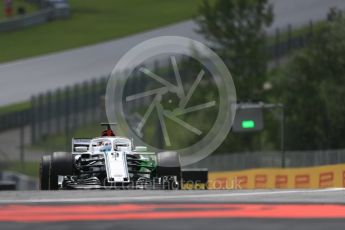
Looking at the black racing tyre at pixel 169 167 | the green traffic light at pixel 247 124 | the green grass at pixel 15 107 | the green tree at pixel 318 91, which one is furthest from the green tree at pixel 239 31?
the black racing tyre at pixel 169 167

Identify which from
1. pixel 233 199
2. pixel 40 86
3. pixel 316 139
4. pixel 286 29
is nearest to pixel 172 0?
pixel 286 29

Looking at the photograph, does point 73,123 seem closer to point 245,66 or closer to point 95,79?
point 95,79

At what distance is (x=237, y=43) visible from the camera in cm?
6331

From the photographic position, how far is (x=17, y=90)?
59375 mm

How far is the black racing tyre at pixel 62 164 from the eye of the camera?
71.3ft

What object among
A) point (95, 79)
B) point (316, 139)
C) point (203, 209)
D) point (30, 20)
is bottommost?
point (203, 209)

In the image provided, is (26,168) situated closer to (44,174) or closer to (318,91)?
(318,91)

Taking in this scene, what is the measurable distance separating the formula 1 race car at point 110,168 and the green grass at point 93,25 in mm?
38522

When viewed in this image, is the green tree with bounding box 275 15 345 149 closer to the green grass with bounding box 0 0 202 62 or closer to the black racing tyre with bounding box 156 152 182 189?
the green grass with bounding box 0 0 202 62

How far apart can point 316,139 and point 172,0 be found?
28710 mm

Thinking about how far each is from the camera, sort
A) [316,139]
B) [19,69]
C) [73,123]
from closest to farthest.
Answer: [316,139] < [73,123] < [19,69]

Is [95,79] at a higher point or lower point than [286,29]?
lower

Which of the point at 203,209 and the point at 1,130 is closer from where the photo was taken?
the point at 203,209

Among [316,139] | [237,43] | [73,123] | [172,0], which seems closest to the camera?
[316,139]
